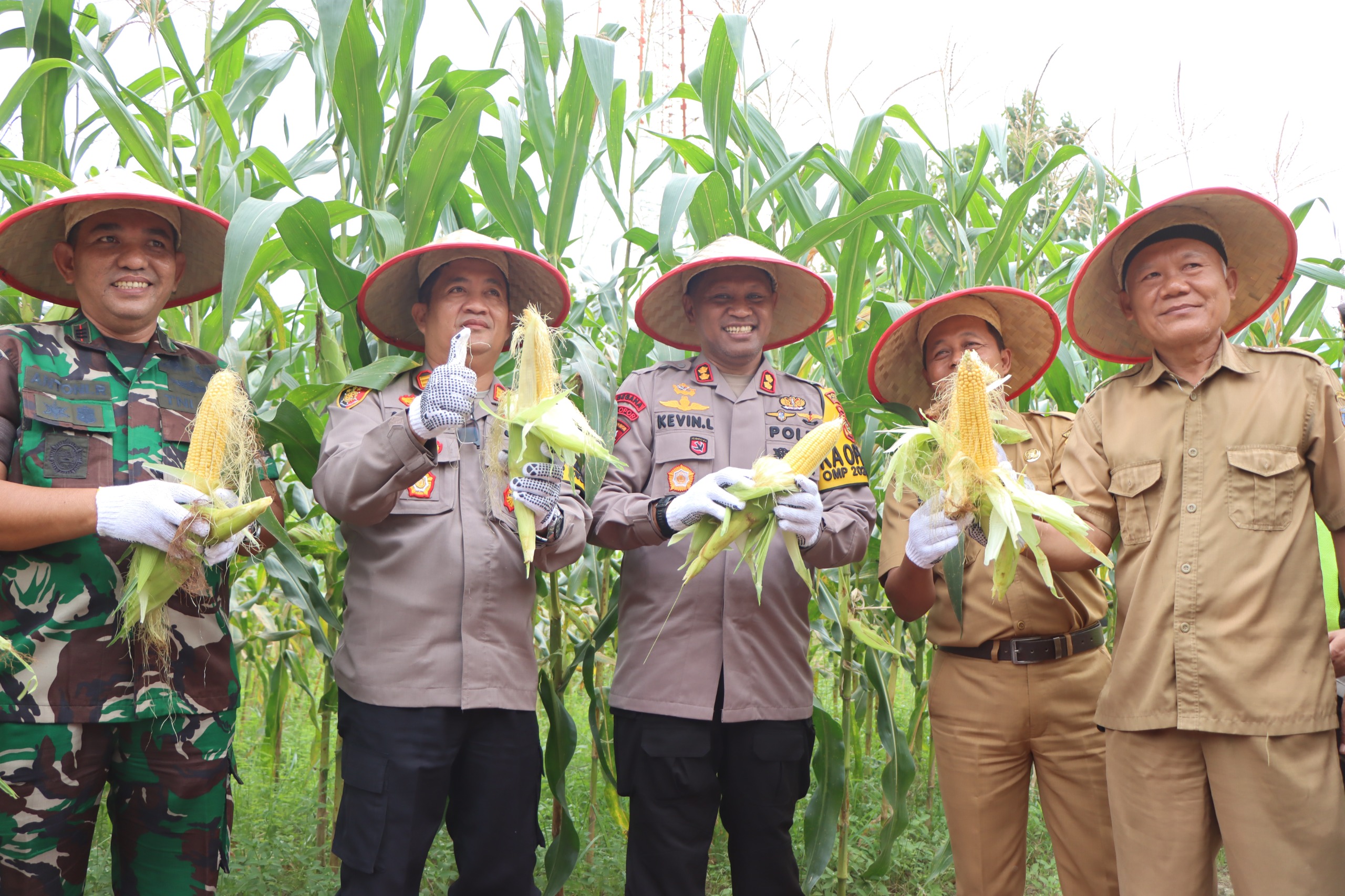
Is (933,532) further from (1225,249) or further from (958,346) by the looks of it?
(1225,249)

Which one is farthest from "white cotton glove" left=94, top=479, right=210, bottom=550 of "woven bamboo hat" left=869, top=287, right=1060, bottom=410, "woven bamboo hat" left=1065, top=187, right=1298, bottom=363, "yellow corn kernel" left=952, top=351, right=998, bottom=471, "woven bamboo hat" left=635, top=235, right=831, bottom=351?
"woven bamboo hat" left=1065, top=187, right=1298, bottom=363

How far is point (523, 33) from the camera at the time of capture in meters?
3.04

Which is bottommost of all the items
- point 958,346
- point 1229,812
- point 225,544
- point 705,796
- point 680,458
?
point 705,796

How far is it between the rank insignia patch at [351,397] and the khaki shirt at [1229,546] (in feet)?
6.93

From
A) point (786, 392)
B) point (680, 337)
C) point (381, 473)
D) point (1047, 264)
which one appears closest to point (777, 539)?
point (786, 392)

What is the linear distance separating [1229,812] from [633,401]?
6.55ft

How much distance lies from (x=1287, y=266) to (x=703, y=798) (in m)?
2.38

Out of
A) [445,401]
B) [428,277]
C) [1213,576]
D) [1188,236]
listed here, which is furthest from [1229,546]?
[428,277]

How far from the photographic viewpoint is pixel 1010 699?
2.82m

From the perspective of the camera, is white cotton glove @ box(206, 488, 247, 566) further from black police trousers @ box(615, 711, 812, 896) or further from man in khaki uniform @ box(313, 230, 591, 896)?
black police trousers @ box(615, 711, 812, 896)

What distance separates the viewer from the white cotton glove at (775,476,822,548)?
2.48m

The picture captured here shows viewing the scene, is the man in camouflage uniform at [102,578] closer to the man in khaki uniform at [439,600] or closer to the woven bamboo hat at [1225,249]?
the man in khaki uniform at [439,600]

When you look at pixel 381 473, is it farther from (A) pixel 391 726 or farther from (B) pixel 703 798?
(B) pixel 703 798

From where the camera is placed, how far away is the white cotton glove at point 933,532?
245 cm
